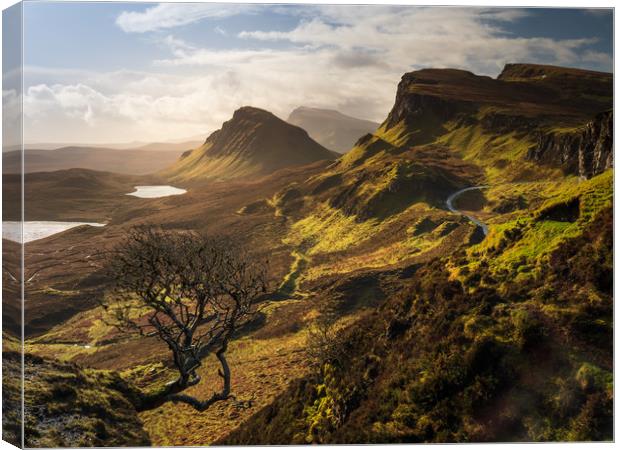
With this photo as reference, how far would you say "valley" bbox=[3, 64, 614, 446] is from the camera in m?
12.0

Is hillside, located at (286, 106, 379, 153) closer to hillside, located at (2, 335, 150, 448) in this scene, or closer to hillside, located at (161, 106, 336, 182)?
hillside, located at (161, 106, 336, 182)

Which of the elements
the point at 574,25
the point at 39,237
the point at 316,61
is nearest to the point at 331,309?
the point at 316,61

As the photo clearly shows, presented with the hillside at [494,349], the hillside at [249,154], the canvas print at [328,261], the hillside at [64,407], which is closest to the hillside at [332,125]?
the canvas print at [328,261]

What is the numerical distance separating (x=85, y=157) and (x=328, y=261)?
18043mm

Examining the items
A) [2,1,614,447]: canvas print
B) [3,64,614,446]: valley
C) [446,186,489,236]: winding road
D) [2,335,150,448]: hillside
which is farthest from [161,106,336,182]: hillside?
[2,335,150,448]: hillside

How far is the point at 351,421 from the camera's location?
12930 millimetres

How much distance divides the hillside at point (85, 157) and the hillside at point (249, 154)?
5573 mm

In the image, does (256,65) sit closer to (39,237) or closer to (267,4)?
(267,4)

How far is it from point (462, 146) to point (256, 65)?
28467 mm

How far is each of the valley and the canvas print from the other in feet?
0.28

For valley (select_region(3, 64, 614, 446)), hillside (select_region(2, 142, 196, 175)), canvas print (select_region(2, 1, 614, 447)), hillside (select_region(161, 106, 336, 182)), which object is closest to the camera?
valley (select_region(3, 64, 614, 446))

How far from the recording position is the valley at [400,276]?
12000mm

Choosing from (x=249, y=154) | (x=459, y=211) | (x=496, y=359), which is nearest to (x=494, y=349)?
(x=496, y=359)

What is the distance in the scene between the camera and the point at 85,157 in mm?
34156
